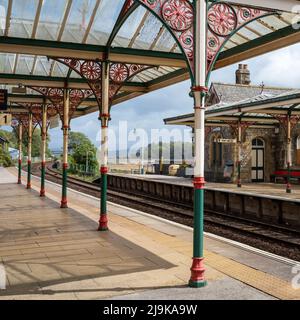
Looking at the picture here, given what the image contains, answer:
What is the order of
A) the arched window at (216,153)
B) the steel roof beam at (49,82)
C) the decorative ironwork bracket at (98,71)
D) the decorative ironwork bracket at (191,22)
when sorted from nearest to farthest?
the decorative ironwork bracket at (191,22) < the decorative ironwork bracket at (98,71) < the steel roof beam at (49,82) < the arched window at (216,153)

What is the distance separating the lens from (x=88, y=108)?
20.2 m

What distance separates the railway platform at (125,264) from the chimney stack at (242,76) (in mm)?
24959

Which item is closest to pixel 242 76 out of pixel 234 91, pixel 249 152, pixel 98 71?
pixel 234 91

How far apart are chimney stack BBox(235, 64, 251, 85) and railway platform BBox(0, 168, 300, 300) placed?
983 inches

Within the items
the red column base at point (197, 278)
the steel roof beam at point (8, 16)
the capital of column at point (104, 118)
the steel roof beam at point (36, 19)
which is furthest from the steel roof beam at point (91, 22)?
the red column base at point (197, 278)

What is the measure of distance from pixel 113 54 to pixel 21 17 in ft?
7.33

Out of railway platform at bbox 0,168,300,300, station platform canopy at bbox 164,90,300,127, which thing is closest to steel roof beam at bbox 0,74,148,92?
railway platform at bbox 0,168,300,300

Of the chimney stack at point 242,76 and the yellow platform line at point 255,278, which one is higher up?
the chimney stack at point 242,76

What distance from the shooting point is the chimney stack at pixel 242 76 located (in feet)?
108

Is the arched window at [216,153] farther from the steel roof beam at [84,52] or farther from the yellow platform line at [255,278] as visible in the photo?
the yellow platform line at [255,278]

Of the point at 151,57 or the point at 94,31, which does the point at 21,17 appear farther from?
the point at 151,57

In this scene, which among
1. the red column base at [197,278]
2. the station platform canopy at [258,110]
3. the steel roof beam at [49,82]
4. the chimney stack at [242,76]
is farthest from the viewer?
the chimney stack at [242,76]

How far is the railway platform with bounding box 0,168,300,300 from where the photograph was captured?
5083 mm
